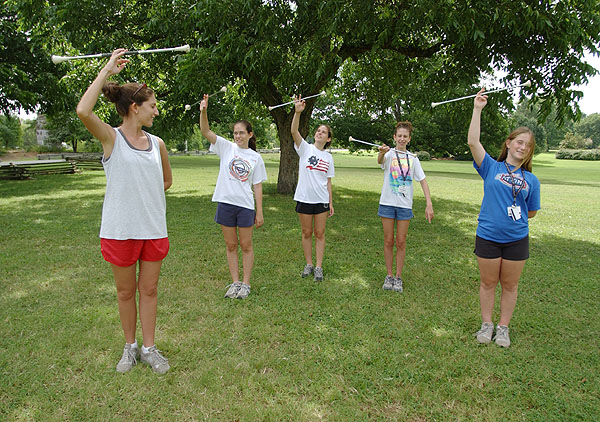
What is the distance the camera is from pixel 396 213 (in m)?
4.68

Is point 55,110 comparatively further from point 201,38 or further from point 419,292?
point 419,292

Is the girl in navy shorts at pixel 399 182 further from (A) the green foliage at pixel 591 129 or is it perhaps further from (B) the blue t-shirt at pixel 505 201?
(A) the green foliage at pixel 591 129

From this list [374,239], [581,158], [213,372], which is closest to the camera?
[213,372]

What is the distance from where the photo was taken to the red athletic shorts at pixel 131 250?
2.86 metres

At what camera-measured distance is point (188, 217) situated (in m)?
9.27

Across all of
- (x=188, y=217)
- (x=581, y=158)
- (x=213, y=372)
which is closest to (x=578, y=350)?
(x=213, y=372)

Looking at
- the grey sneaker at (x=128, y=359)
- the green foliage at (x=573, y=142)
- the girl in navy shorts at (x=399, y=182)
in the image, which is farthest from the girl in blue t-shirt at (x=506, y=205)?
the green foliage at (x=573, y=142)

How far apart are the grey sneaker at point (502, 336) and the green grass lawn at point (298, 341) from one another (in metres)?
0.07

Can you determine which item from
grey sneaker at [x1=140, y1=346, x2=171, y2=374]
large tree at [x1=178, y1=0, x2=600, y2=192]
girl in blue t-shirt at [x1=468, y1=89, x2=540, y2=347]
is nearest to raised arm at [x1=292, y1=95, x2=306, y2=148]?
girl in blue t-shirt at [x1=468, y1=89, x2=540, y2=347]

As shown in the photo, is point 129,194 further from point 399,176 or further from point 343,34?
point 343,34

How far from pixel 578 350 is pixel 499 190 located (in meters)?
1.56

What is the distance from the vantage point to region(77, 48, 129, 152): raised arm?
249 centimetres

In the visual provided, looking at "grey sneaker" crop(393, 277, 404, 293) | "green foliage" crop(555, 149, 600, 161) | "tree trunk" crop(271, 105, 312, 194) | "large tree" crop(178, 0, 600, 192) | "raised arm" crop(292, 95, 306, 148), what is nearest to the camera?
"raised arm" crop(292, 95, 306, 148)

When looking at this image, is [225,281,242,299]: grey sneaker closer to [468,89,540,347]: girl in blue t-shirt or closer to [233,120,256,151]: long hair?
[233,120,256,151]: long hair
